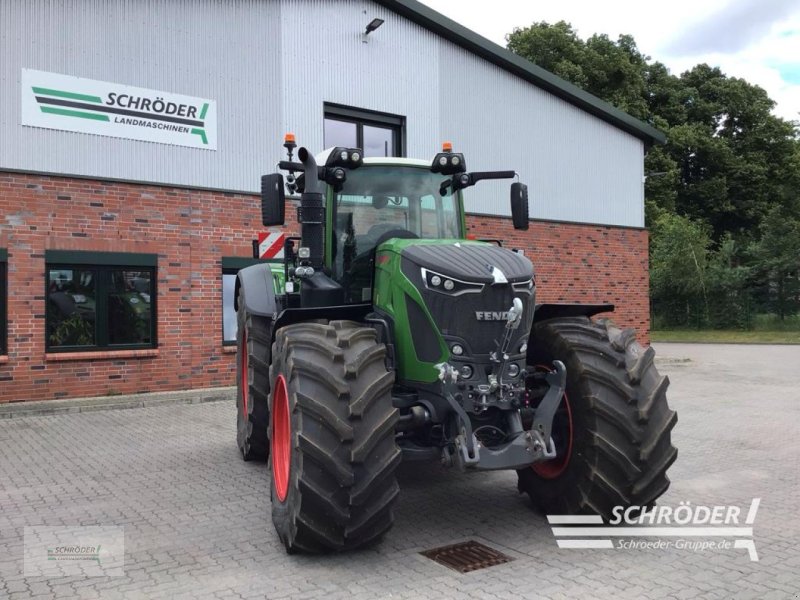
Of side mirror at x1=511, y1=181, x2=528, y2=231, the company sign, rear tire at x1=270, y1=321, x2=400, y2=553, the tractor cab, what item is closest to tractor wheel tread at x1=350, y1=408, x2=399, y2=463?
rear tire at x1=270, y1=321, x2=400, y2=553

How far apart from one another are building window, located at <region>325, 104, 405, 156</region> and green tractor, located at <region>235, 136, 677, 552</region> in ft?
26.0

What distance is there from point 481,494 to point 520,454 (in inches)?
59.8

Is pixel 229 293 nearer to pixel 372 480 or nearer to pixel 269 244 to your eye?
pixel 269 244

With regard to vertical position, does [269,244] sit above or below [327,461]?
above

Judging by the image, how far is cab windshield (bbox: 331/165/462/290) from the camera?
18.3 ft

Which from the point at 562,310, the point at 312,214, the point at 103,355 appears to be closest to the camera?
the point at 562,310

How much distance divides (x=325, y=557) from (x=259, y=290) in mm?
3333

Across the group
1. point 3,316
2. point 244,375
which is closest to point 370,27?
point 3,316

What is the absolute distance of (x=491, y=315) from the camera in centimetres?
451

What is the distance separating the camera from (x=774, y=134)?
3706 centimetres

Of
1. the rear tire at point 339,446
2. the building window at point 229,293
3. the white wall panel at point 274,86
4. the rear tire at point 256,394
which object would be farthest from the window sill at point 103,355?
the rear tire at point 339,446

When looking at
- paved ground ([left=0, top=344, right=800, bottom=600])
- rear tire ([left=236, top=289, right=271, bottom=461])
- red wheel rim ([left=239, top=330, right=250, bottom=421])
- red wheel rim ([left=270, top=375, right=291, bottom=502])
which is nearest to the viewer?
paved ground ([left=0, top=344, right=800, bottom=600])

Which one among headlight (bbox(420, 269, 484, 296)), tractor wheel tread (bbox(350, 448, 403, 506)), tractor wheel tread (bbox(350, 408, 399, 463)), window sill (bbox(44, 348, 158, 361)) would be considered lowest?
tractor wheel tread (bbox(350, 448, 403, 506))

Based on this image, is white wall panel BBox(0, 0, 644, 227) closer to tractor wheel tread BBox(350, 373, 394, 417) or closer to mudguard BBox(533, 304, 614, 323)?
mudguard BBox(533, 304, 614, 323)
